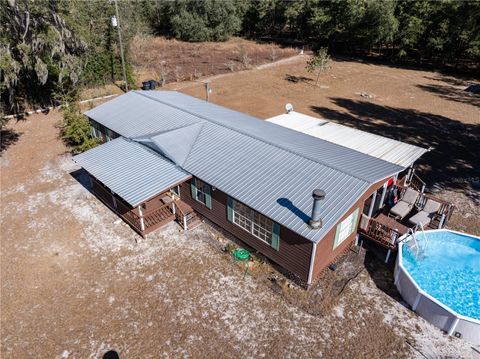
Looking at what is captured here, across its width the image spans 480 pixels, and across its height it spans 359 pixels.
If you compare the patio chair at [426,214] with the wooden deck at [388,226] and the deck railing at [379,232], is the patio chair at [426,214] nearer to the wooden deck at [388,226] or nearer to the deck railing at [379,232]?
the wooden deck at [388,226]

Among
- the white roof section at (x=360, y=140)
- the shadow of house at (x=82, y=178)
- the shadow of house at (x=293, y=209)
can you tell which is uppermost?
the white roof section at (x=360, y=140)

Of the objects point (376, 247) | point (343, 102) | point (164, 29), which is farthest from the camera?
point (164, 29)

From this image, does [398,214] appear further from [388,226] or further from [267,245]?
[267,245]

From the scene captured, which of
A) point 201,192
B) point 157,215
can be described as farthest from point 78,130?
point 201,192

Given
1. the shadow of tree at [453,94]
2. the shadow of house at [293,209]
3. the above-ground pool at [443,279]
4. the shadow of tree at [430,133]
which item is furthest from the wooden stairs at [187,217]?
the shadow of tree at [453,94]

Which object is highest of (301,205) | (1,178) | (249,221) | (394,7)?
(394,7)

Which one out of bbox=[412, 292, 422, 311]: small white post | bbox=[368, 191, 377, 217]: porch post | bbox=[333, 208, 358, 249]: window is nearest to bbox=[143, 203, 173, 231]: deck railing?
bbox=[333, 208, 358, 249]: window

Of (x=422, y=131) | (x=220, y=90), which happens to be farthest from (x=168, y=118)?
(x=422, y=131)

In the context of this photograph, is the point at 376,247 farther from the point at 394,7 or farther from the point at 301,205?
the point at 394,7
